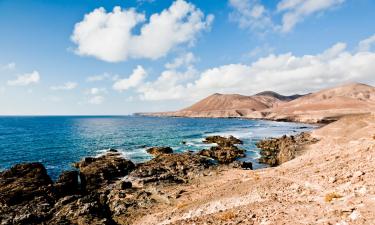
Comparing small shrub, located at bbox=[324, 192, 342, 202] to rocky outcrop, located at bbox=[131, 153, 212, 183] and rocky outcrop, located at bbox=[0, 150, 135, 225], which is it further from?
Result: rocky outcrop, located at bbox=[131, 153, 212, 183]

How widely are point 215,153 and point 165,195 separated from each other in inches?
1235

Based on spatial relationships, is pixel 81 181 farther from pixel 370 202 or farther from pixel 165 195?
pixel 370 202

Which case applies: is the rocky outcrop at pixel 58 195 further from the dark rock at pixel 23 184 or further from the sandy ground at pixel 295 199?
the sandy ground at pixel 295 199

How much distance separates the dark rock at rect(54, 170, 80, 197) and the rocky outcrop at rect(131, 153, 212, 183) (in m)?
8.04

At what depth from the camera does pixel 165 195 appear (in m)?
28.5

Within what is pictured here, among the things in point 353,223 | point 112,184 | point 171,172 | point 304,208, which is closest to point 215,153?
point 171,172

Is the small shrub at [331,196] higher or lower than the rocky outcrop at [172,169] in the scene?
higher

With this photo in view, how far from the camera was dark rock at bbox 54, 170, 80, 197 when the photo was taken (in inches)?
1269

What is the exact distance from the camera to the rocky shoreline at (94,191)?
2397 centimetres

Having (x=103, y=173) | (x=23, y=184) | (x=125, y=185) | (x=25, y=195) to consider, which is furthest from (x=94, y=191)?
(x=23, y=184)

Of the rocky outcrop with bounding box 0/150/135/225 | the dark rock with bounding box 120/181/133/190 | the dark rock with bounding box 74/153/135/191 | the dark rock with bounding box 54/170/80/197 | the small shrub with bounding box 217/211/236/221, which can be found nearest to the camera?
the small shrub with bounding box 217/211/236/221

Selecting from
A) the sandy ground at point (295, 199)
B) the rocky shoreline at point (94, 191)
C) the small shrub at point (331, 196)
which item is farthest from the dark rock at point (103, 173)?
the small shrub at point (331, 196)

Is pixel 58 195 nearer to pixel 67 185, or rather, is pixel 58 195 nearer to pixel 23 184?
pixel 67 185

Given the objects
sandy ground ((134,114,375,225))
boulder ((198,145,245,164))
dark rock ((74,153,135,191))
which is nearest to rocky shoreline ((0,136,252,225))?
dark rock ((74,153,135,191))
